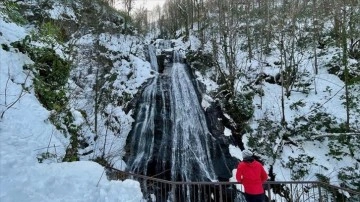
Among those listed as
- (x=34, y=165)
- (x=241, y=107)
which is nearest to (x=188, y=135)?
(x=241, y=107)

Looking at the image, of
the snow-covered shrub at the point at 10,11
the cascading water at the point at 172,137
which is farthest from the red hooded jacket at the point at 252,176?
the snow-covered shrub at the point at 10,11

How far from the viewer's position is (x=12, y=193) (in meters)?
4.26

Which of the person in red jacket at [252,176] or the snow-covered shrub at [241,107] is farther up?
the snow-covered shrub at [241,107]

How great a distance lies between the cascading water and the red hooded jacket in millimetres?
7096

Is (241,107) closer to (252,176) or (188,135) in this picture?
(188,135)

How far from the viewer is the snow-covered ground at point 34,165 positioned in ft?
14.9

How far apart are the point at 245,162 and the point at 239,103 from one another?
530 inches

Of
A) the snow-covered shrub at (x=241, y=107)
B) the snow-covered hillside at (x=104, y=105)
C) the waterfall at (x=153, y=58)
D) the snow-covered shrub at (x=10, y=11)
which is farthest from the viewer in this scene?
the waterfall at (x=153, y=58)

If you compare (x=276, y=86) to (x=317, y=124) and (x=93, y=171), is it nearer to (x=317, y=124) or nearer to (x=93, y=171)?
(x=317, y=124)

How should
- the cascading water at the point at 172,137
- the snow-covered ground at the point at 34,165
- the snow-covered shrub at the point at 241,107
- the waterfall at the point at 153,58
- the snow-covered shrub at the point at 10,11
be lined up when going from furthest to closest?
the waterfall at the point at 153,58 < the snow-covered shrub at the point at 241,107 < the cascading water at the point at 172,137 < the snow-covered shrub at the point at 10,11 < the snow-covered ground at the point at 34,165

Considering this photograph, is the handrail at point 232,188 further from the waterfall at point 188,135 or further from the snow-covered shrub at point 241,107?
the snow-covered shrub at point 241,107

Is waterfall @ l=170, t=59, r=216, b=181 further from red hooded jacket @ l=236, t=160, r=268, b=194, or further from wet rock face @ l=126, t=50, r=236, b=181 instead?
red hooded jacket @ l=236, t=160, r=268, b=194

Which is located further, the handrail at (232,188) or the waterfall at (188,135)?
the waterfall at (188,135)

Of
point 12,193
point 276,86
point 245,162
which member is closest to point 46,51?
point 12,193
